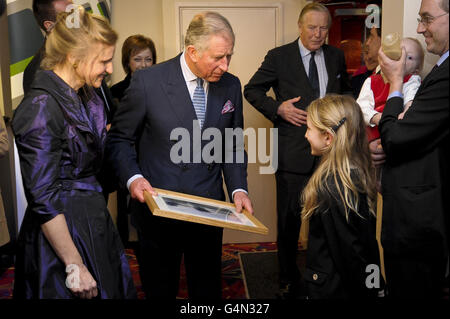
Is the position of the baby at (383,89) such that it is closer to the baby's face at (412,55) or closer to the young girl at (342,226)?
the baby's face at (412,55)

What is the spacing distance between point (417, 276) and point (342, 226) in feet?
1.41

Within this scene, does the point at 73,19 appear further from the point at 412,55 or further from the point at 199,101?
the point at 412,55

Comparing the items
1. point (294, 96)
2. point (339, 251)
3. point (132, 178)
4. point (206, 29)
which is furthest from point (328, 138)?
point (294, 96)

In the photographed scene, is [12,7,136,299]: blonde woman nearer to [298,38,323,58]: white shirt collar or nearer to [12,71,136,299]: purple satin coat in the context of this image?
[12,71,136,299]: purple satin coat

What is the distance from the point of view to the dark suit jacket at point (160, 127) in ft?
7.41

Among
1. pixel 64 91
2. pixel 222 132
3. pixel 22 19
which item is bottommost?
pixel 222 132

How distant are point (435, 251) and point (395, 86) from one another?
72 cm

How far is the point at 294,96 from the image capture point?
11.7ft

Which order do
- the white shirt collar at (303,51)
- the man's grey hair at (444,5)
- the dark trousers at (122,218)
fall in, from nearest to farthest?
the man's grey hair at (444,5) → the white shirt collar at (303,51) → the dark trousers at (122,218)

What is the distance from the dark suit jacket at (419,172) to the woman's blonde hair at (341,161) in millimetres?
124

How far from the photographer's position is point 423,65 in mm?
2537

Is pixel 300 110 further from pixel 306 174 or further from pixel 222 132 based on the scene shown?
pixel 222 132

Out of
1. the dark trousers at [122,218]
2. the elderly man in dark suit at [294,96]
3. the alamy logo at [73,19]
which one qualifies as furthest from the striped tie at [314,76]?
the alamy logo at [73,19]

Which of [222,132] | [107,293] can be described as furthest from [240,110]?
[107,293]
